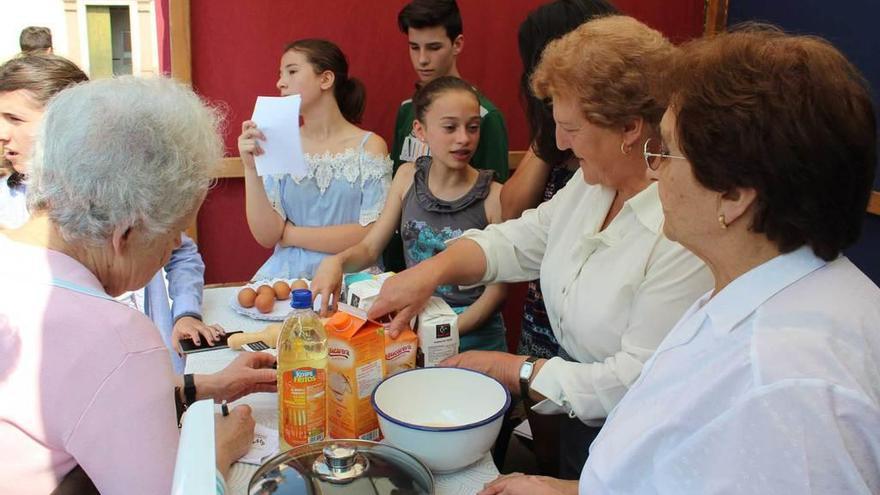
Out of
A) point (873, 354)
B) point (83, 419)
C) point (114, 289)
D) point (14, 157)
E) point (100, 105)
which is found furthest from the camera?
point (14, 157)

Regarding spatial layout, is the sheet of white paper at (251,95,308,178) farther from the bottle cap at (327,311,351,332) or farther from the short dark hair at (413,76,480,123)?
the bottle cap at (327,311,351,332)

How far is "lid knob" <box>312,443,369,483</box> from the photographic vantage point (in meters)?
1.12

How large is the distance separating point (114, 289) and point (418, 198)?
1.40 metres

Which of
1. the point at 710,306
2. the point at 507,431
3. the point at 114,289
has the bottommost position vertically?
the point at 507,431

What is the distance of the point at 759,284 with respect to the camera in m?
0.97

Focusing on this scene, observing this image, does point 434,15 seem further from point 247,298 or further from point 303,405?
point 303,405

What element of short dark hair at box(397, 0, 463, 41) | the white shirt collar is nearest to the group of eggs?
the white shirt collar

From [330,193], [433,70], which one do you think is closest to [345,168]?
[330,193]

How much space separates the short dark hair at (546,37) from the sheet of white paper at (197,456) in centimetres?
154

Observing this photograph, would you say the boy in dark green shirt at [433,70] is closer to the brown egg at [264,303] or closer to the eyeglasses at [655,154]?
the brown egg at [264,303]

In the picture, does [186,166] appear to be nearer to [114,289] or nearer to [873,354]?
[114,289]

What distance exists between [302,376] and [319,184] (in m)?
1.58

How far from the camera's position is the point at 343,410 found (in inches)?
52.0

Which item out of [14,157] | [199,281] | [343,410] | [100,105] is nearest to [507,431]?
[343,410]
